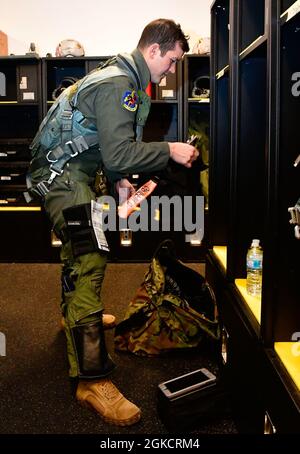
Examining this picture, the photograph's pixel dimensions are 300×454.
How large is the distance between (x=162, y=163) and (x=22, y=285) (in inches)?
71.1

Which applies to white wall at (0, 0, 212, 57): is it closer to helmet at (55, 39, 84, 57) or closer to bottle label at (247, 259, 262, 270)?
helmet at (55, 39, 84, 57)

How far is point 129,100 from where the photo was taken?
1537 millimetres

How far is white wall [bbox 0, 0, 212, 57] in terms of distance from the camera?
379 centimetres

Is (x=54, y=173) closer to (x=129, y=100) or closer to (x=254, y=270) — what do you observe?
(x=129, y=100)

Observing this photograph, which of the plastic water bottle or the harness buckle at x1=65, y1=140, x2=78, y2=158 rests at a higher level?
the harness buckle at x1=65, y1=140, x2=78, y2=158

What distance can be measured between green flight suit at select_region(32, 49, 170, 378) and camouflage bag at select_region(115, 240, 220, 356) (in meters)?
0.38

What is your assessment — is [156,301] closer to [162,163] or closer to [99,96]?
[162,163]

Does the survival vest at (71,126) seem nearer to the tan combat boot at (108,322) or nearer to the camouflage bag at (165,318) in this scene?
the camouflage bag at (165,318)

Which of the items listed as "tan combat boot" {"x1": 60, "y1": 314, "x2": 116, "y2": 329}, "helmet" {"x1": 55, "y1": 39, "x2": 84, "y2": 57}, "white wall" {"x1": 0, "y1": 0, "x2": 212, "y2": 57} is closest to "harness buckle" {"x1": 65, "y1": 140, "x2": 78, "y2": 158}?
"tan combat boot" {"x1": 60, "y1": 314, "x2": 116, "y2": 329}

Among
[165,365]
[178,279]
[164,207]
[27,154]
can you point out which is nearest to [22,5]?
[27,154]

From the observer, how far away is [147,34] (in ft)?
5.58

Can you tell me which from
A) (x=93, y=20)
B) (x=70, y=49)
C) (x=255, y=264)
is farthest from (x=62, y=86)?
(x=255, y=264)

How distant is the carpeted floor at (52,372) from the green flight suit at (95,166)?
16 cm

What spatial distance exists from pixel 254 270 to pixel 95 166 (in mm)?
732
